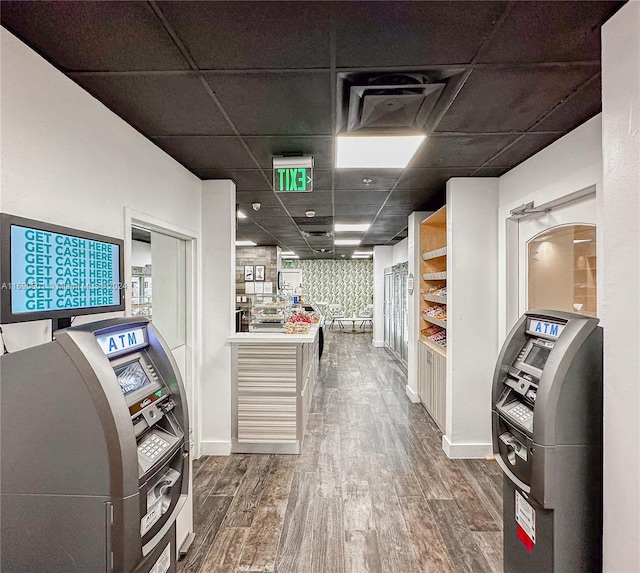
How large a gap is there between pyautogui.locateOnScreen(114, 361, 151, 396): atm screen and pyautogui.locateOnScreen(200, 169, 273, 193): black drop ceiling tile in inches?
90.0

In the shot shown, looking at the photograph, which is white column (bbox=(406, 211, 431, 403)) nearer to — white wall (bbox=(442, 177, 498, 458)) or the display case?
white wall (bbox=(442, 177, 498, 458))

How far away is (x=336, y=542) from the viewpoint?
→ 7.68 ft

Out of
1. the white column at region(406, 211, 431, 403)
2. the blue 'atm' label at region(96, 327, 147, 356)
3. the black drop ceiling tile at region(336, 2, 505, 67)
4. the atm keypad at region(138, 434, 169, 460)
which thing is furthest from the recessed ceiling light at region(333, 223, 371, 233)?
the atm keypad at region(138, 434, 169, 460)

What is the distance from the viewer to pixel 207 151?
2.82 m

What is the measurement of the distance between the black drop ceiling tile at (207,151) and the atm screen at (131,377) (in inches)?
68.8

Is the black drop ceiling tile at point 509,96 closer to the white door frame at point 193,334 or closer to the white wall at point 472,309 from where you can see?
the white wall at point 472,309

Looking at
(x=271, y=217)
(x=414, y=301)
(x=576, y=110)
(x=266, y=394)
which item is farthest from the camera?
(x=271, y=217)

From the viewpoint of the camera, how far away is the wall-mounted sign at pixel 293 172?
2768mm

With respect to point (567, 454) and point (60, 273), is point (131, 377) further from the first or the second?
point (567, 454)

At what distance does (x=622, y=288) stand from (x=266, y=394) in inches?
117

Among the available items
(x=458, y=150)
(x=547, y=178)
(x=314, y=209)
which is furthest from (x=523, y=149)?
(x=314, y=209)

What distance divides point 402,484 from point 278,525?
1096 millimetres

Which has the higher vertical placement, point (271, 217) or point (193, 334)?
point (271, 217)

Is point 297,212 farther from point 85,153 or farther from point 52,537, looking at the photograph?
point 52,537
